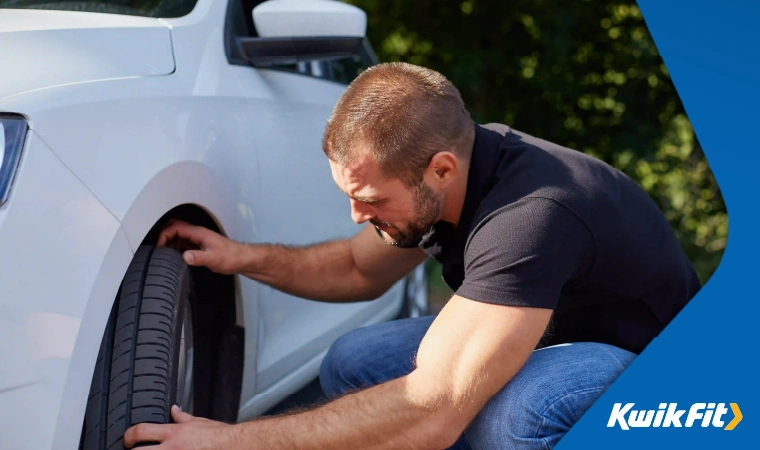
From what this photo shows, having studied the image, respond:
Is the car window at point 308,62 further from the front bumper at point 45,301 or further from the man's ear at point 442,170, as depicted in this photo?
the front bumper at point 45,301

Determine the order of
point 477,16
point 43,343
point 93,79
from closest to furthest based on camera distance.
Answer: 1. point 43,343
2. point 93,79
3. point 477,16

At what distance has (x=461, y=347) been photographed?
1.68m

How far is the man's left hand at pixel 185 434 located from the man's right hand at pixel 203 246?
39cm

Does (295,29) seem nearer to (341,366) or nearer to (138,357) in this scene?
(341,366)

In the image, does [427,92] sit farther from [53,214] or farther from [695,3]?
[53,214]

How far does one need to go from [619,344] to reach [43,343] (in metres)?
1.31

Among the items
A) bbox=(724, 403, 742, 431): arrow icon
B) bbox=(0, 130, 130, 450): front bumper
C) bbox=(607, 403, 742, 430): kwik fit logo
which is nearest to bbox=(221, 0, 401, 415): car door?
bbox=(0, 130, 130, 450): front bumper

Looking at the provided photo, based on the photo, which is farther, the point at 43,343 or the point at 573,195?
the point at 573,195

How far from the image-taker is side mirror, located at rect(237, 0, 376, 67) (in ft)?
7.50

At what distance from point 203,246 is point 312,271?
0.45 meters

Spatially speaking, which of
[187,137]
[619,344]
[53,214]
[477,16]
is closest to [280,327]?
[187,137]

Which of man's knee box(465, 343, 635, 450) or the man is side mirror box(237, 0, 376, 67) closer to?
the man

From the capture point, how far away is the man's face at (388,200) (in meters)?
1.90

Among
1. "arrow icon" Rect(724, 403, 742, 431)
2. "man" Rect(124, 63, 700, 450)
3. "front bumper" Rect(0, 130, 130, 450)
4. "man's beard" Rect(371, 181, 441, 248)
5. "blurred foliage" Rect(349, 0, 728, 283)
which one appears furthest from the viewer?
"blurred foliage" Rect(349, 0, 728, 283)
